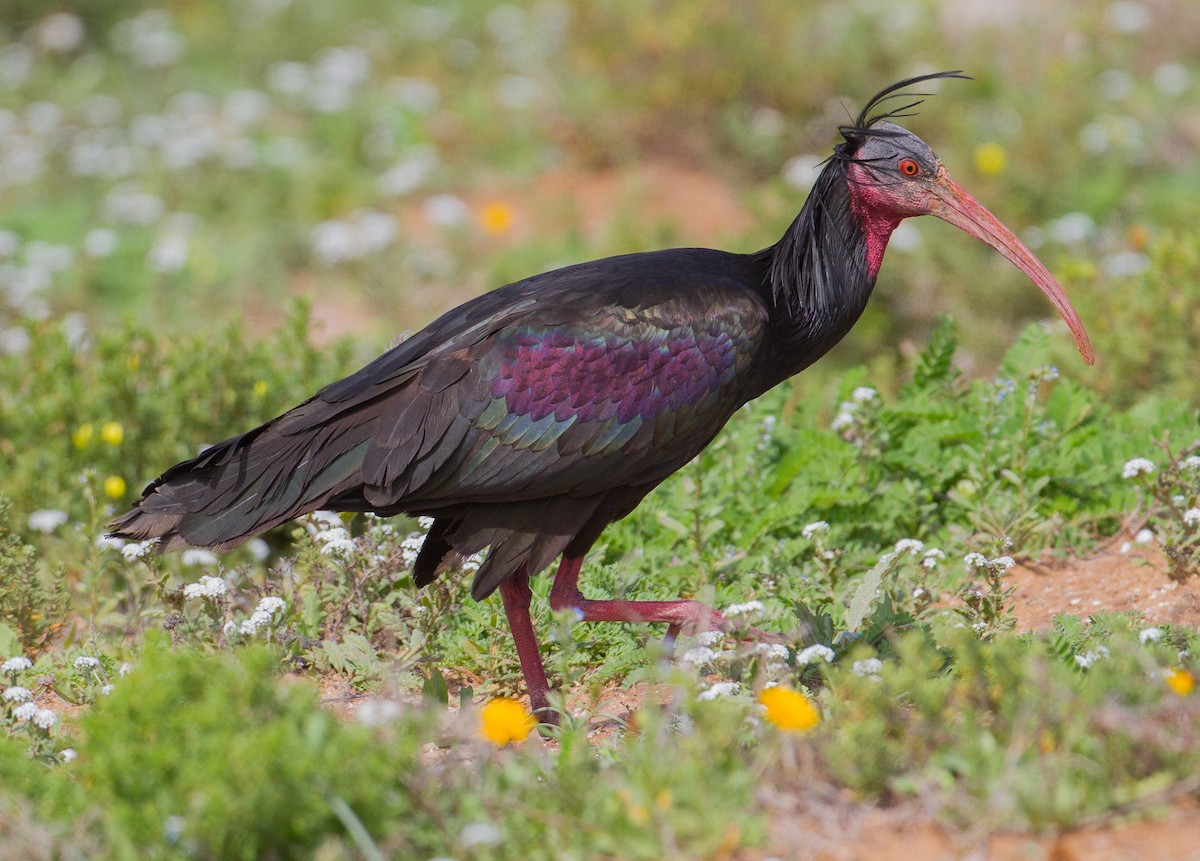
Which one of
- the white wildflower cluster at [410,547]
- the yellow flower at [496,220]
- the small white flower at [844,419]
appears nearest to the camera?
the white wildflower cluster at [410,547]

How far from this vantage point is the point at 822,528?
16.8ft

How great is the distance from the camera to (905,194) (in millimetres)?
4973

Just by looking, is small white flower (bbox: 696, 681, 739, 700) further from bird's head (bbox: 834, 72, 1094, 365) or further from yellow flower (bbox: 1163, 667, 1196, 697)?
bird's head (bbox: 834, 72, 1094, 365)

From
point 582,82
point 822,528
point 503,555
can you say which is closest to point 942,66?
point 582,82

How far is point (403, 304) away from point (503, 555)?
15.9 feet

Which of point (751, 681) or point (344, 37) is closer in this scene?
point (751, 681)

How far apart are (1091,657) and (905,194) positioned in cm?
169

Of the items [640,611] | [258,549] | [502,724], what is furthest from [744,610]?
[258,549]

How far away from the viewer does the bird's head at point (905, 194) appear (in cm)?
498

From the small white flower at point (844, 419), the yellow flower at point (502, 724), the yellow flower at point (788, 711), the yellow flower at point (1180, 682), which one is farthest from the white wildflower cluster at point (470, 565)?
the yellow flower at point (1180, 682)

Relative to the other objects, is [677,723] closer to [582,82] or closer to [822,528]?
[822,528]

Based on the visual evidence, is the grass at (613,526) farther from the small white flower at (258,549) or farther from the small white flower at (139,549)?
the small white flower at (139,549)

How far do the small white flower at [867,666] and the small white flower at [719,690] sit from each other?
0.33 metres

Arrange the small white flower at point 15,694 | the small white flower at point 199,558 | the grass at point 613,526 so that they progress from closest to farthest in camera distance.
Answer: the grass at point 613,526 → the small white flower at point 15,694 → the small white flower at point 199,558
